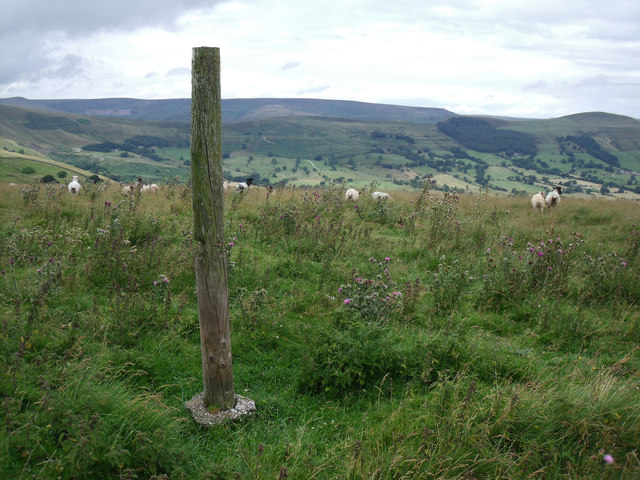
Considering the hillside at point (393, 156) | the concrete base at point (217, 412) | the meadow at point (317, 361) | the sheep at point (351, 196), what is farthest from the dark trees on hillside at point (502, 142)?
the concrete base at point (217, 412)

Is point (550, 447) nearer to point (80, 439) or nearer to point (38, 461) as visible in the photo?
point (80, 439)

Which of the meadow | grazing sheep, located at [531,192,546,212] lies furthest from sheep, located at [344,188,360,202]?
grazing sheep, located at [531,192,546,212]

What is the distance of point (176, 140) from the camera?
196000 millimetres

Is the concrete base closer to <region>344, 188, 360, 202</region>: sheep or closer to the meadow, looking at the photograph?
the meadow

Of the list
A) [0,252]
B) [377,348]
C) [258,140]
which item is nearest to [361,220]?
[377,348]

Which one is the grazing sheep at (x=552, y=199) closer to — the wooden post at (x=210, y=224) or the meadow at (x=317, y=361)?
the meadow at (x=317, y=361)

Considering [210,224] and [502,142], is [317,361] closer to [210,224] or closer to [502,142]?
[210,224]

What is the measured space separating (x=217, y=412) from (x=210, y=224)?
184cm

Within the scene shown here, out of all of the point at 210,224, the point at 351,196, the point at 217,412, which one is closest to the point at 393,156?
the point at 351,196

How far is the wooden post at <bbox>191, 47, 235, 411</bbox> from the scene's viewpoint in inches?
133

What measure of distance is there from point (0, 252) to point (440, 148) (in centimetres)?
18202

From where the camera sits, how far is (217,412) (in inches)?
152

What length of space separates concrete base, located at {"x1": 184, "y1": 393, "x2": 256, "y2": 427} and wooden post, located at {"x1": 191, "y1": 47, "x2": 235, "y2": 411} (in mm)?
60

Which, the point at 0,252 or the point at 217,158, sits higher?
the point at 217,158
